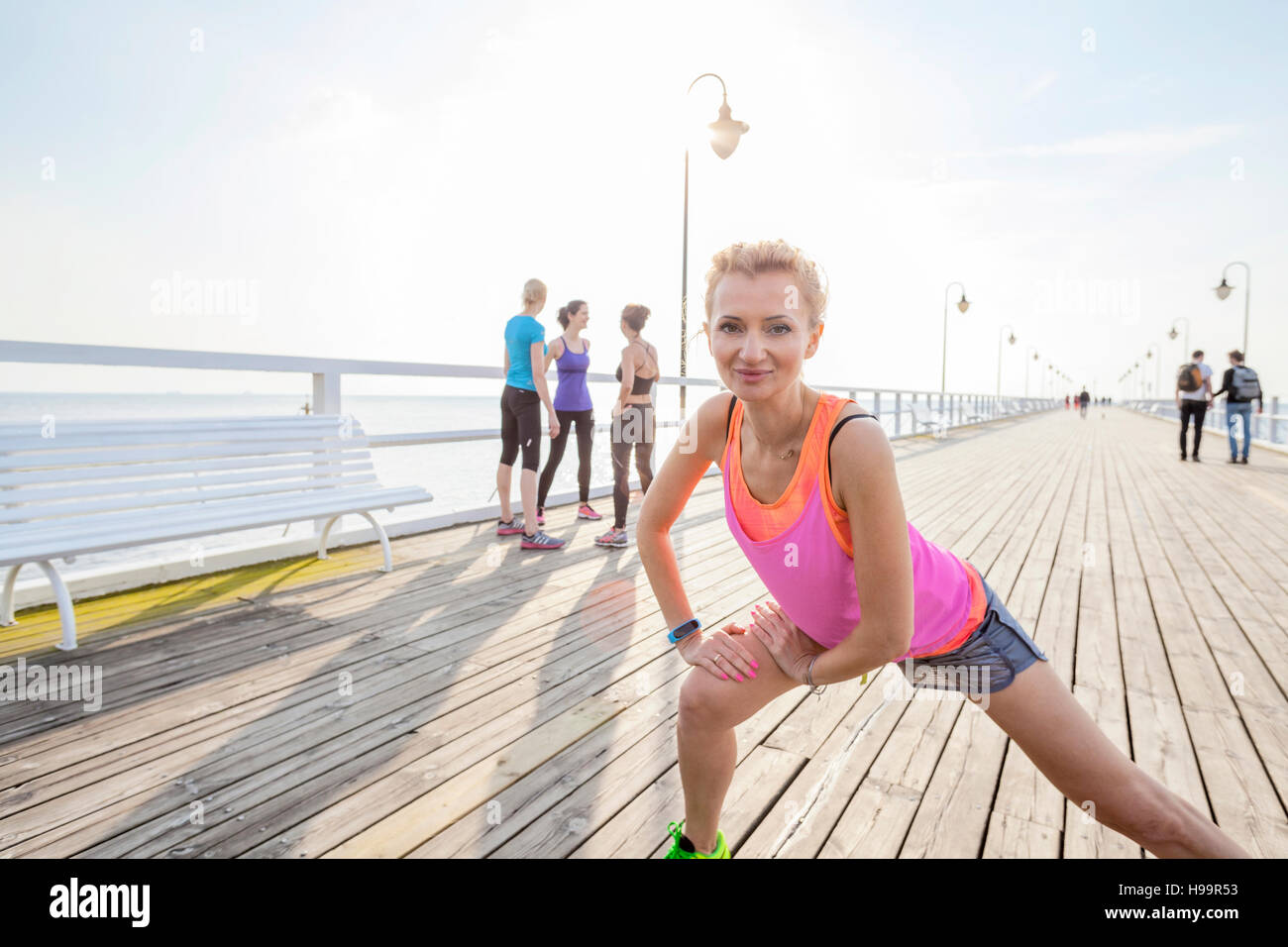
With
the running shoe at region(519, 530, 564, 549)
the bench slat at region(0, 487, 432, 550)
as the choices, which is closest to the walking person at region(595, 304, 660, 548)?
the running shoe at region(519, 530, 564, 549)

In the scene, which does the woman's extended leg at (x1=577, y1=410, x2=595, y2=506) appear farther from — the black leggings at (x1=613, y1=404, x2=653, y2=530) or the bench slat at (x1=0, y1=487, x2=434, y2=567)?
the bench slat at (x1=0, y1=487, x2=434, y2=567)

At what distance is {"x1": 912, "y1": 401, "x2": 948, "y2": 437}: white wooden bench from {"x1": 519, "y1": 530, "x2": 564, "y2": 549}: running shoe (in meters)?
17.0

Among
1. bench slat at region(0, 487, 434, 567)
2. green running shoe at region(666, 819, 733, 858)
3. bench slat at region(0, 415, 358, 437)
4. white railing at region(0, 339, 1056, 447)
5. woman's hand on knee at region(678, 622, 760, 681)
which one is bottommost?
green running shoe at region(666, 819, 733, 858)

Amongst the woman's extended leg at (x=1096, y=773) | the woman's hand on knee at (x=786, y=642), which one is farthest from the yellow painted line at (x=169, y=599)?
the woman's extended leg at (x=1096, y=773)

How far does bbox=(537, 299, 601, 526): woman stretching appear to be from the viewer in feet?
19.7

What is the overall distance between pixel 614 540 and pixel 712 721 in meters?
4.07

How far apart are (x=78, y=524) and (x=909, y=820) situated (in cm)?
379

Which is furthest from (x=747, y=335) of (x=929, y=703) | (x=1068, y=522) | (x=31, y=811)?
(x=1068, y=522)

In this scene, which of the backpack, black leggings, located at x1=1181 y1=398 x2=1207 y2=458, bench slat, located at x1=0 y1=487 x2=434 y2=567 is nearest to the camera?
bench slat, located at x1=0 y1=487 x2=434 y2=567

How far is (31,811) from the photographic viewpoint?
2.07m

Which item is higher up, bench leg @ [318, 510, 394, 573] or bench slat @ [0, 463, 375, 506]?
bench slat @ [0, 463, 375, 506]

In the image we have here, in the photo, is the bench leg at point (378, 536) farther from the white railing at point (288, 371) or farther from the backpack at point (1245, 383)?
the backpack at point (1245, 383)

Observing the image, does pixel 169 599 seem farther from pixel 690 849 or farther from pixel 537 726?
pixel 690 849

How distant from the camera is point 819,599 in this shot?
153cm
